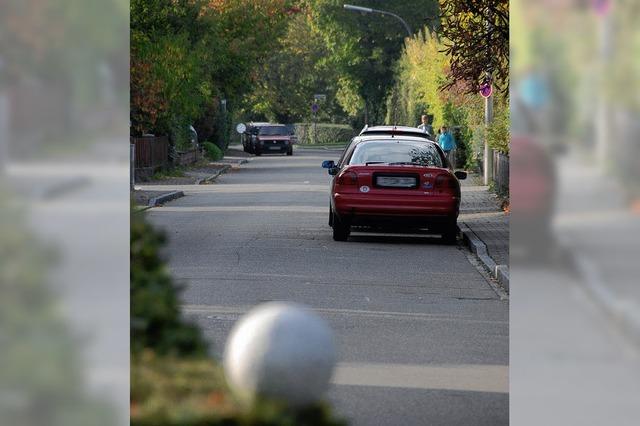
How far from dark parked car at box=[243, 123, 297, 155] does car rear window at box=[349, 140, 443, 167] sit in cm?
5146

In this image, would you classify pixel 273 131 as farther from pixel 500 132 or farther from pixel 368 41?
pixel 500 132

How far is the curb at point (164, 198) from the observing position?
31.5 metres

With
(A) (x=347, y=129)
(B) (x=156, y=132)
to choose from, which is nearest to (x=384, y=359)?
(B) (x=156, y=132)

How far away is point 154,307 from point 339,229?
16.3m

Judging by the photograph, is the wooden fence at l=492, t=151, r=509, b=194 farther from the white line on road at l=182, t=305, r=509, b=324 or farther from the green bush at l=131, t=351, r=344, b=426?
the green bush at l=131, t=351, r=344, b=426

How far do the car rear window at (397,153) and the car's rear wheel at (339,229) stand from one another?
0.94 metres

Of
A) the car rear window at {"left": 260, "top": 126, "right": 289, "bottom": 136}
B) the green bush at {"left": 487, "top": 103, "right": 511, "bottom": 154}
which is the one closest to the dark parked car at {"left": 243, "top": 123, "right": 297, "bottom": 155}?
the car rear window at {"left": 260, "top": 126, "right": 289, "bottom": 136}

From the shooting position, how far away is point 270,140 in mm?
73812

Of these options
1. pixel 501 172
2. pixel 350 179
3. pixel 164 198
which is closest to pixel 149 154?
pixel 164 198

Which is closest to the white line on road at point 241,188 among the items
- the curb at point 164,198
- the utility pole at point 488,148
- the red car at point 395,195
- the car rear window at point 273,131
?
the curb at point 164,198
